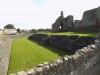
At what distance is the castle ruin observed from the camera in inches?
1039

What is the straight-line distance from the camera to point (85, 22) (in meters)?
30.8

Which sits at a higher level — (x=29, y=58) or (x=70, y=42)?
(x=70, y=42)

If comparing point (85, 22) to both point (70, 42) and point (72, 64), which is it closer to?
point (70, 42)

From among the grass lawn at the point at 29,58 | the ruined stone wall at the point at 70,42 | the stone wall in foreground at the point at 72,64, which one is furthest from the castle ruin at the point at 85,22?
the stone wall in foreground at the point at 72,64

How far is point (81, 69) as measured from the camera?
360 inches

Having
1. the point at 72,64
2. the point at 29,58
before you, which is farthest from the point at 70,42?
the point at 72,64

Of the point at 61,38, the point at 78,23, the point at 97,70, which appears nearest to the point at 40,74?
the point at 97,70

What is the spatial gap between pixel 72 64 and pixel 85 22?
22.9m

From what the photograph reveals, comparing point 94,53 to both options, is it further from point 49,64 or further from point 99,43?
point 49,64

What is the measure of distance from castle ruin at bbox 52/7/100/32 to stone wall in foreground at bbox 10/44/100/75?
14.4 metres

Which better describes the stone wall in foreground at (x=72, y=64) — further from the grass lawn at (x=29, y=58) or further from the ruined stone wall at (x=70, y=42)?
the grass lawn at (x=29, y=58)

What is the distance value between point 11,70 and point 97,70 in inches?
256

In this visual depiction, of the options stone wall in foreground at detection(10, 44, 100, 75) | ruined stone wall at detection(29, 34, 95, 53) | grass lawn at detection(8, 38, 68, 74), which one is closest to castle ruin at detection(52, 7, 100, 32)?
ruined stone wall at detection(29, 34, 95, 53)

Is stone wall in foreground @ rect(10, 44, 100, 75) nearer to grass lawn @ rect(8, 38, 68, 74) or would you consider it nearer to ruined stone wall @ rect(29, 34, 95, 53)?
ruined stone wall @ rect(29, 34, 95, 53)
